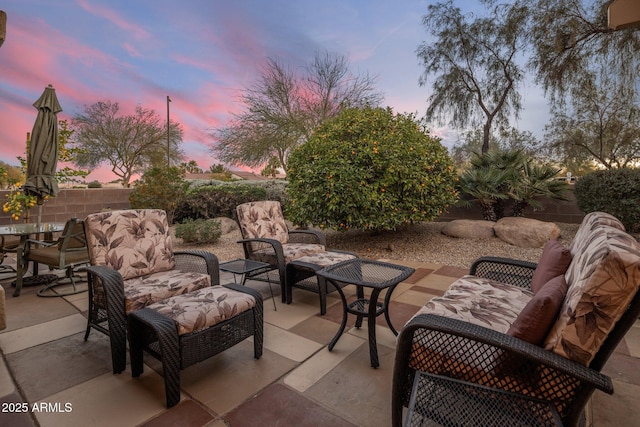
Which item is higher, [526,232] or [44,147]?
[44,147]

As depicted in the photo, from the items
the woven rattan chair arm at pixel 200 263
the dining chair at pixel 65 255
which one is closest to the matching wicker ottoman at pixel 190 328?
the woven rattan chair arm at pixel 200 263

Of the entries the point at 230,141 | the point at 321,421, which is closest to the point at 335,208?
the point at 321,421

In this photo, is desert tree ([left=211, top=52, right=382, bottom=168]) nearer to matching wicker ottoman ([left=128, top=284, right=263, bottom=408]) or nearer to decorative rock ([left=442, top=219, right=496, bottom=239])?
decorative rock ([left=442, top=219, right=496, bottom=239])

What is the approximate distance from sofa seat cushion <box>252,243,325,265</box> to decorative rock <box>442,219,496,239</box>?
3.35 m

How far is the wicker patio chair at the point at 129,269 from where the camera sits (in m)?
1.93

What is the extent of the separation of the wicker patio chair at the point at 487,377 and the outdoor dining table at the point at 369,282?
0.65 metres

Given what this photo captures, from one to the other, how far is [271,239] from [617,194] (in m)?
5.58

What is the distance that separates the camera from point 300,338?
2391 millimetres

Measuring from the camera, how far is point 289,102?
1388 cm

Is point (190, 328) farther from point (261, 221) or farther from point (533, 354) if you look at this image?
point (261, 221)

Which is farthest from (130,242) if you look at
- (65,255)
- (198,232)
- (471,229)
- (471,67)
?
(471,67)

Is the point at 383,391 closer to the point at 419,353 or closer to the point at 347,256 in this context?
the point at 419,353

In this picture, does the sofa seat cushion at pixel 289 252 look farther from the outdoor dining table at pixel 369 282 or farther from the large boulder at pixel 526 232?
the large boulder at pixel 526 232

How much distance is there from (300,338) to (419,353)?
122 cm
